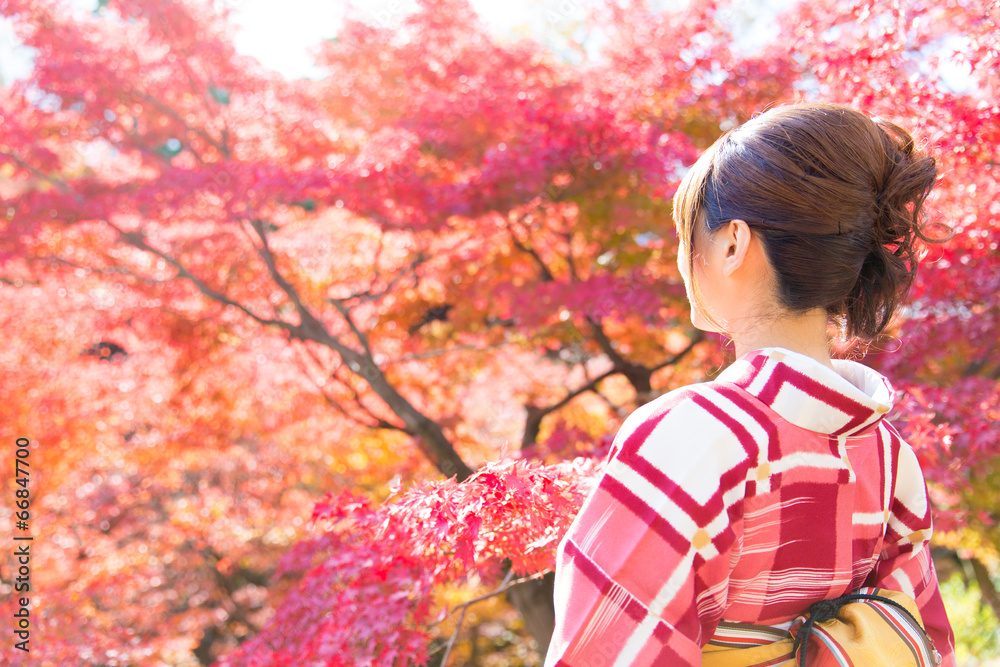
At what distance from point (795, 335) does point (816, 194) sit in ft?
0.68

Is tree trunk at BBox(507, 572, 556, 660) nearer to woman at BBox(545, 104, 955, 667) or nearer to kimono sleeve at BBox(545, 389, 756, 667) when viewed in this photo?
woman at BBox(545, 104, 955, 667)

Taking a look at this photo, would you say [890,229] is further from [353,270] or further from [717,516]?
[353,270]

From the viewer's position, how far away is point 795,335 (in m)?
0.95

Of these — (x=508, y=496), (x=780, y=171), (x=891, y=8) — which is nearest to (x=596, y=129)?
(x=891, y=8)

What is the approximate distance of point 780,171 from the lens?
2.83 ft

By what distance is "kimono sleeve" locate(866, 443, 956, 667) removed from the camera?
110 centimetres

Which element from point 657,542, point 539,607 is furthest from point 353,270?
point 657,542

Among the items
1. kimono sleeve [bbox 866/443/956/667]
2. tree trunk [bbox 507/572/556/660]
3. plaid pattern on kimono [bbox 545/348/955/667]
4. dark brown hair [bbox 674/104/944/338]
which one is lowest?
tree trunk [bbox 507/572/556/660]

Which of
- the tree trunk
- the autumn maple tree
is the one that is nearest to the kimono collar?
the autumn maple tree

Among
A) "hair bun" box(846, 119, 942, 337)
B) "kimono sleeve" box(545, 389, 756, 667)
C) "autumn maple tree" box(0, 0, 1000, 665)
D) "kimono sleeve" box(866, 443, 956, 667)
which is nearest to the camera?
"kimono sleeve" box(545, 389, 756, 667)

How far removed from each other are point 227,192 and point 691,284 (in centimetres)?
406

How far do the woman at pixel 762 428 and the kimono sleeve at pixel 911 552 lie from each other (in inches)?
3.2

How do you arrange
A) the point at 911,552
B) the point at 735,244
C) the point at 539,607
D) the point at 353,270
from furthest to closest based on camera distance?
the point at 353,270
the point at 539,607
the point at 911,552
the point at 735,244

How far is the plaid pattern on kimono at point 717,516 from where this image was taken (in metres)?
0.80
